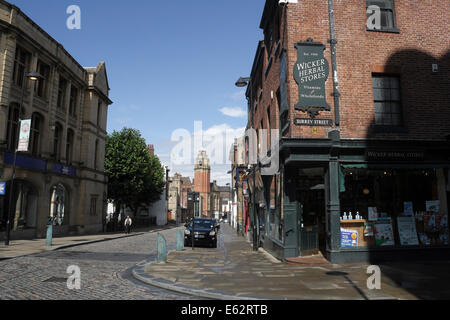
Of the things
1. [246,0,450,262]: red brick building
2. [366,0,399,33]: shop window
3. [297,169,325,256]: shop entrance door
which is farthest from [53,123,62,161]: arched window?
[366,0,399,33]: shop window

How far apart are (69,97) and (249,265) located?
74.3 feet

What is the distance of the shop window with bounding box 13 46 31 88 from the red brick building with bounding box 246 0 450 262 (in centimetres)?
1758

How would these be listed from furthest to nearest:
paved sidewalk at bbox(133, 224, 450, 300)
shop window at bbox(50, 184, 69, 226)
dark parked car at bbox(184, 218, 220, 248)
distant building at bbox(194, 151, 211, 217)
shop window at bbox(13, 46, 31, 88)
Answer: distant building at bbox(194, 151, 211, 217), shop window at bbox(50, 184, 69, 226), shop window at bbox(13, 46, 31, 88), dark parked car at bbox(184, 218, 220, 248), paved sidewalk at bbox(133, 224, 450, 300)

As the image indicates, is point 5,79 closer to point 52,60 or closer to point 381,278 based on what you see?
point 52,60

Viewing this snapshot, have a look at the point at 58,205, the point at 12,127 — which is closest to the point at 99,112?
the point at 58,205

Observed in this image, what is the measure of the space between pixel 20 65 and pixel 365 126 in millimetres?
21341

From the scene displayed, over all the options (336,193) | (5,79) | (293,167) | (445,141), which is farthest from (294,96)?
(5,79)

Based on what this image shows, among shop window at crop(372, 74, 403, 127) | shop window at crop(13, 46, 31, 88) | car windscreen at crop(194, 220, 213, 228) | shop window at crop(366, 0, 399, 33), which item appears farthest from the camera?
shop window at crop(13, 46, 31, 88)

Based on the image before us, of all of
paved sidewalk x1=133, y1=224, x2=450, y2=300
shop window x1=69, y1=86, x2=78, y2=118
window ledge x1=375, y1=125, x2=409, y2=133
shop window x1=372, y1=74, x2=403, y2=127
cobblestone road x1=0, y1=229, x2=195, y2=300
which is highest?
shop window x1=69, y1=86, x2=78, y2=118

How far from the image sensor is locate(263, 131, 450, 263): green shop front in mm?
11234

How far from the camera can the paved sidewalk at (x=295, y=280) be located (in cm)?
690

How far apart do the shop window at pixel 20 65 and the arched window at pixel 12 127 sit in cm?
157

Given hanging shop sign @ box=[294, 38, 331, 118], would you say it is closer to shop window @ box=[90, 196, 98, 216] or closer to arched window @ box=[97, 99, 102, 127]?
shop window @ box=[90, 196, 98, 216]

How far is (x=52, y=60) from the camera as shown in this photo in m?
24.5
